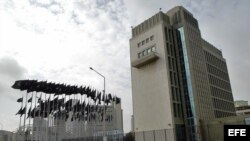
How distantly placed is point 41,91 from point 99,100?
20599mm

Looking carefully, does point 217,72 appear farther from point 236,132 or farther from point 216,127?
point 236,132

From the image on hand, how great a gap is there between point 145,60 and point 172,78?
1092 centimetres

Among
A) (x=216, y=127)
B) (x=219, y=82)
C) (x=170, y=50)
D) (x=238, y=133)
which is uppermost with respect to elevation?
(x=170, y=50)

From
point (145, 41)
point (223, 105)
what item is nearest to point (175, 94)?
point (145, 41)

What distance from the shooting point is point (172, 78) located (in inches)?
3162

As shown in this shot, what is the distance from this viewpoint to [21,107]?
211 ft

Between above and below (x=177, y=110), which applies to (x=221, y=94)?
above

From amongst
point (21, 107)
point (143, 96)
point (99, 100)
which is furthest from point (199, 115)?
point (21, 107)

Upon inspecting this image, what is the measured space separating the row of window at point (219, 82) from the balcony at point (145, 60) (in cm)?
2637

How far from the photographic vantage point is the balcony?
269 feet

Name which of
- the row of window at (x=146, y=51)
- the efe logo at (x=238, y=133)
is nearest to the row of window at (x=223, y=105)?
the row of window at (x=146, y=51)

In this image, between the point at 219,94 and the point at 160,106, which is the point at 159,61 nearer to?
→ the point at 160,106

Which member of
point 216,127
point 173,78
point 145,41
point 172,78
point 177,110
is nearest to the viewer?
point 216,127

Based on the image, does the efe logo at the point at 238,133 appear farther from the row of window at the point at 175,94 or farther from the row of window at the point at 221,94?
the row of window at the point at 221,94
